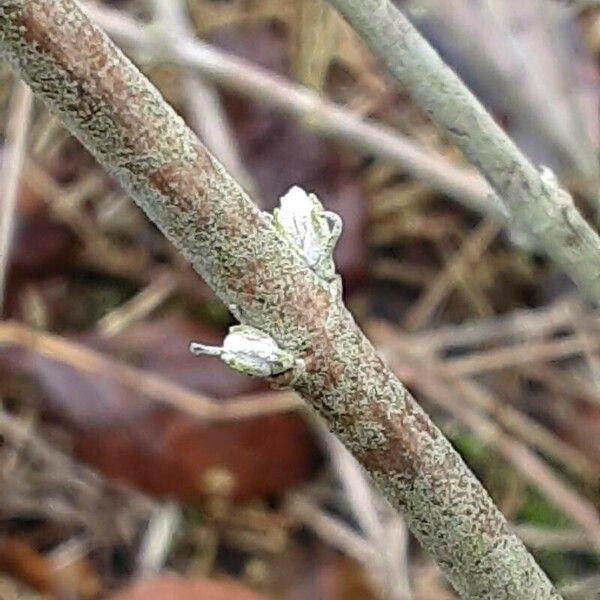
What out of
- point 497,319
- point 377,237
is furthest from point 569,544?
point 377,237

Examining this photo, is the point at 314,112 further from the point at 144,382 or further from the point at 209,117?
the point at 144,382

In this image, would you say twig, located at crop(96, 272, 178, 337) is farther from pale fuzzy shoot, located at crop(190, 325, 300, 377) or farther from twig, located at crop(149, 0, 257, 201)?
pale fuzzy shoot, located at crop(190, 325, 300, 377)

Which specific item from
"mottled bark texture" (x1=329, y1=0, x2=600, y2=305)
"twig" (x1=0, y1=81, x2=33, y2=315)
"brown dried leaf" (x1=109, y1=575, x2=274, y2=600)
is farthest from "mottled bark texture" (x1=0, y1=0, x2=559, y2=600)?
"twig" (x1=0, y1=81, x2=33, y2=315)

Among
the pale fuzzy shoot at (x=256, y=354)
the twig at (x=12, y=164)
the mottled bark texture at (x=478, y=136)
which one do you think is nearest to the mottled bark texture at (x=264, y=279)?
the pale fuzzy shoot at (x=256, y=354)

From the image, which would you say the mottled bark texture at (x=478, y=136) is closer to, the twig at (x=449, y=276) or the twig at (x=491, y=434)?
the twig at (x=491, y=434)

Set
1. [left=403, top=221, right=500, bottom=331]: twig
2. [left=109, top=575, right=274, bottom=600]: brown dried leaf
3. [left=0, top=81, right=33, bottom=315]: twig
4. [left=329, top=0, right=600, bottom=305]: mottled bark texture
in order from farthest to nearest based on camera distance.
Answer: [left=403, top=221, right=500, bottom=331]: twig
[left=0, top=81, right=33, bottom=315]: twig
[left=109, top=575, right=274, bottom=600]: brown dried leaf
[left=329, top=0, right=600, bottom=305]: mottled bark texture

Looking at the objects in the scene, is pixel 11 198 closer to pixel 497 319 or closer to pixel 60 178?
pixel 60 178

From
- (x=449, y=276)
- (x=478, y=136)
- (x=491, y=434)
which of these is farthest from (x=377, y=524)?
(x=478, y=136)
